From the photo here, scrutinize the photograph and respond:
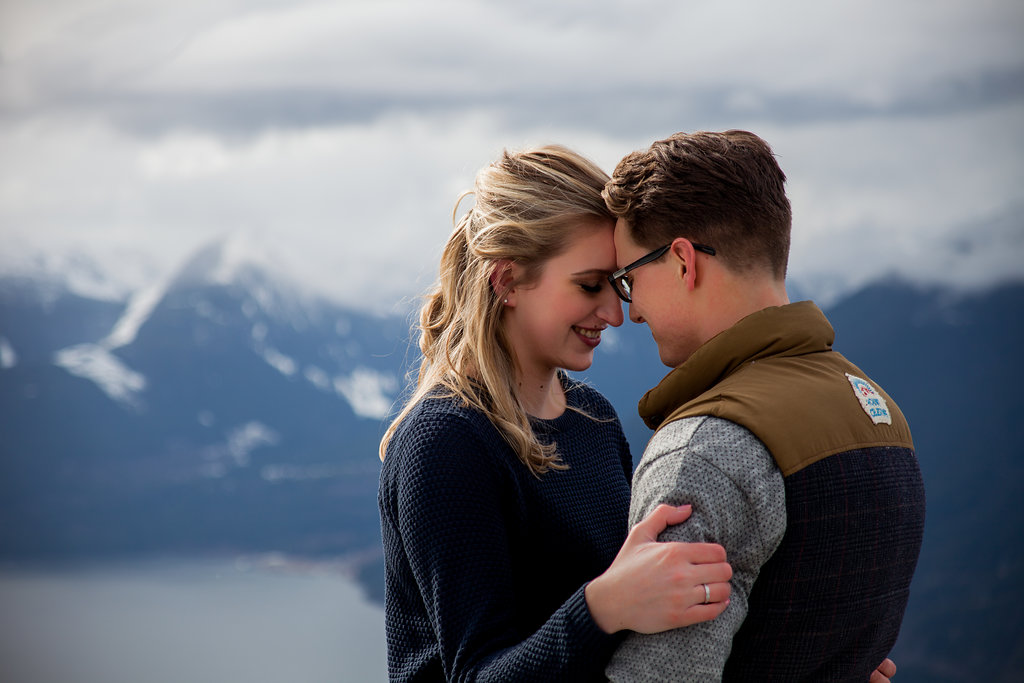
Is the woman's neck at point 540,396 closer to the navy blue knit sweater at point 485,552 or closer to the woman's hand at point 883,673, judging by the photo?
the navy blue knit sweater at point 485,552

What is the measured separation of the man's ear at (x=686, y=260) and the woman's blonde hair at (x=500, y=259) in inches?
17.1

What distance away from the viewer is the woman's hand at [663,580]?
1663 millimetres

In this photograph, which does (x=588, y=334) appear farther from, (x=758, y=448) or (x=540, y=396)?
(x=758, y=448)

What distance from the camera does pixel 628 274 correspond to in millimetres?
2219

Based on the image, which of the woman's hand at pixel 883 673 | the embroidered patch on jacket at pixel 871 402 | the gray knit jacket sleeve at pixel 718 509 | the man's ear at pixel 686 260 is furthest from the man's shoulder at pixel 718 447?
the woman's hand at pixel 883 673

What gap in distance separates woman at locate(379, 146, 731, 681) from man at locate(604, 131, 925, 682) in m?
0.08

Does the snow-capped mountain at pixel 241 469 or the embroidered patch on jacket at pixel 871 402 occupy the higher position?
the embroidered patch on jacket at pixel 871 402

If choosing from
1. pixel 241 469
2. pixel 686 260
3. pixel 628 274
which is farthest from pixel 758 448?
pixel 241 469

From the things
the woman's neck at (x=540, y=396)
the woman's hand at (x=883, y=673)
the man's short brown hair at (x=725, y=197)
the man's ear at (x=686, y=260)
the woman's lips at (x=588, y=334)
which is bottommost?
the woman's hand at (x=883, y=673)

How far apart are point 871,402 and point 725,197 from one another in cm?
51

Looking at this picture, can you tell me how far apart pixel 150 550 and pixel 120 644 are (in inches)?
407

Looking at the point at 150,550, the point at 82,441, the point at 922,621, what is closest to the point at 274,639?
the point at 150,550

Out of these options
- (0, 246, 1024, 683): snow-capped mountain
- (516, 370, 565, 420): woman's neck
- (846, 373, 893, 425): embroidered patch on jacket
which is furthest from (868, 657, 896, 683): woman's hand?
(0, 246, 1024, 683): snow-capped mountain

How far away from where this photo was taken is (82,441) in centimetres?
5694
